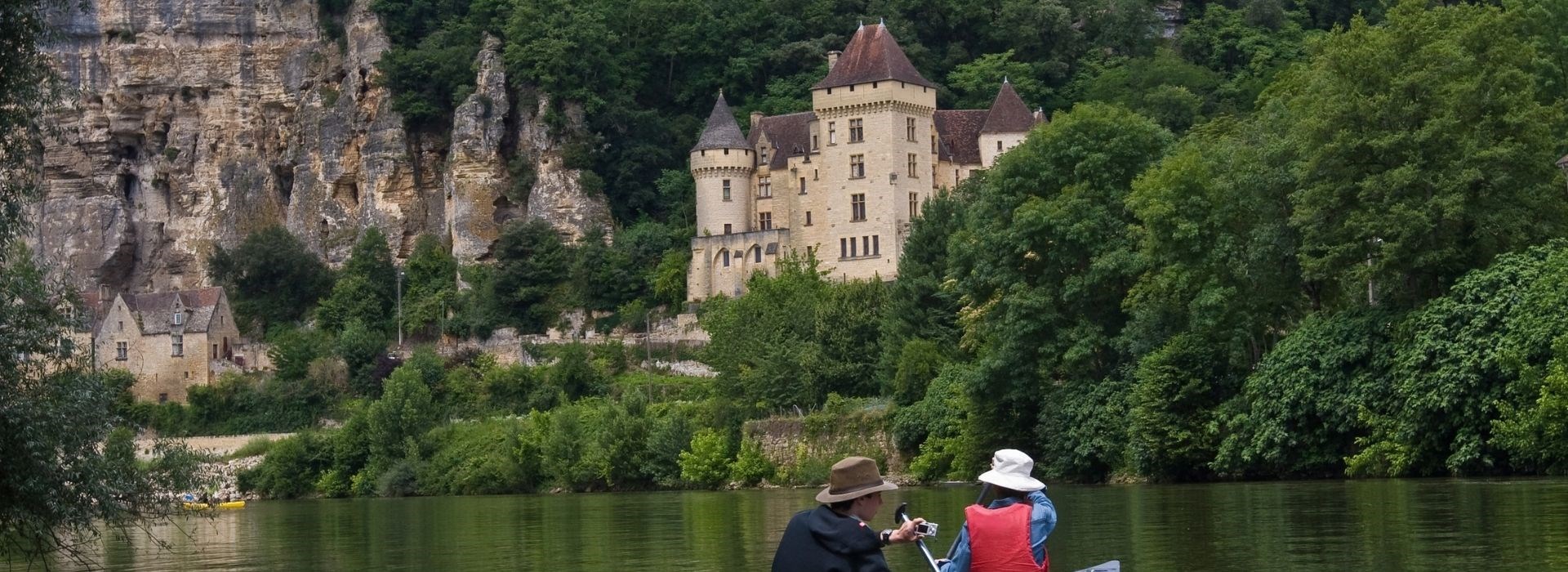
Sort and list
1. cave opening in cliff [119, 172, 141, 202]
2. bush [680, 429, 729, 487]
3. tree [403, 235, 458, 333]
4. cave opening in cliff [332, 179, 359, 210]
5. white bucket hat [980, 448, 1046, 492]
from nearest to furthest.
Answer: white bucket hat [980, 448, 1046, 492] < bush [680, 429, 729, 487] < tree [403, 235, 458, 333] < cave opening in cliff [332, 179, 359, 210] < cave opening in cliff [119, 172, 141, 202]

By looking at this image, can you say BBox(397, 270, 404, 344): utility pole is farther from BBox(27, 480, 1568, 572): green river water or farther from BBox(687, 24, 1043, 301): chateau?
BBox(27, 480, 1568, 572): green river water

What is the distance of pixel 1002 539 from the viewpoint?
51.8 ft

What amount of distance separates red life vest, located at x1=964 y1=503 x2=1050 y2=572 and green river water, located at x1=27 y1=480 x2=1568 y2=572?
7782 millimetres

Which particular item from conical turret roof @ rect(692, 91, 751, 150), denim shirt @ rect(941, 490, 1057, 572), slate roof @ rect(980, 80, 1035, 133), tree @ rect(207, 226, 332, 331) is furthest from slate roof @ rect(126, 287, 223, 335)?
denim shirt @ rect(941, 490, 1057, 572)

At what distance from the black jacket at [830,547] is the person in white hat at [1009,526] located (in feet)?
3.71

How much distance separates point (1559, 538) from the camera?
24031 mm

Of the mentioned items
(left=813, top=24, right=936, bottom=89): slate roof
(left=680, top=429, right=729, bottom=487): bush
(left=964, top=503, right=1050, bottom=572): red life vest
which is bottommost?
(left=680, top=429, right=729, bottom=487): bush

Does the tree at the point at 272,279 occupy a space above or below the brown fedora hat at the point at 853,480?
above

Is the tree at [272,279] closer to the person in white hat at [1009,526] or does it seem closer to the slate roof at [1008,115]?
the slate roof at [1008,115]

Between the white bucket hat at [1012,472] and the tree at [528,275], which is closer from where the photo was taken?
the white bucket hat at [1012,472]

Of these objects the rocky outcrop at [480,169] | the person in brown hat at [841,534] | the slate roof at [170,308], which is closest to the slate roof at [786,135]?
the rocky outcrop at [480,169]

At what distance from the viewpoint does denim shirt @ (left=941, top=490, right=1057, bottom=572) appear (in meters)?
15.8

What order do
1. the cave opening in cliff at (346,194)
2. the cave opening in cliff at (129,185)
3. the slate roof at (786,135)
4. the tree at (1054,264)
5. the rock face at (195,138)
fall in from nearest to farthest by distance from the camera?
the tree at (1054,264)
the slate roof at (786,135)
the cave opening in cliff at (346,194)
the rock face at (195,138)
the cave opening in cliff at (129,185)

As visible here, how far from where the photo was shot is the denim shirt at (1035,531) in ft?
51.9
